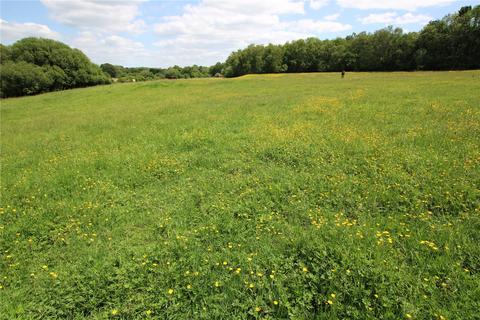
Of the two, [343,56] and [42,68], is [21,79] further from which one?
[343,56]

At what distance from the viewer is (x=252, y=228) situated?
491 cm

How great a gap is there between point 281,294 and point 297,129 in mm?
8285

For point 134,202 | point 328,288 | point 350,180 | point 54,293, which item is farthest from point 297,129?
point 54,293

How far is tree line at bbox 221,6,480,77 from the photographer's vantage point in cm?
5497

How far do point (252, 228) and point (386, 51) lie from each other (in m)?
74.9

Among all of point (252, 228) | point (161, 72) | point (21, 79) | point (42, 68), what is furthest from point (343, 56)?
point (161, 72)

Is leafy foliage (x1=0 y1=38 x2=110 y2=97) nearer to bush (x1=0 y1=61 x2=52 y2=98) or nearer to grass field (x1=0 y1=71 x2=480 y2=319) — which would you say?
bush (x1=0 y1=61 x2=52 y2=98)

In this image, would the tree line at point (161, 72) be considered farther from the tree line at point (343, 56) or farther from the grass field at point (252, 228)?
the grass field at point (252, 228)

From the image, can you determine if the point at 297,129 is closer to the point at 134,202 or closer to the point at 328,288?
the point at 134,202

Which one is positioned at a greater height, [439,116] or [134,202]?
[439,116]

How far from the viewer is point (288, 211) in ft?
17.5

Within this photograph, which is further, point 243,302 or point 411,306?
point 243,302

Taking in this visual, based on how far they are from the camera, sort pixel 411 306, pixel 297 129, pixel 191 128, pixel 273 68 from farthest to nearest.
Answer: pixel 273 68, pixel 191 128, pixel 297 129, pixel 411 306

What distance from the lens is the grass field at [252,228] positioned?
339 cm
